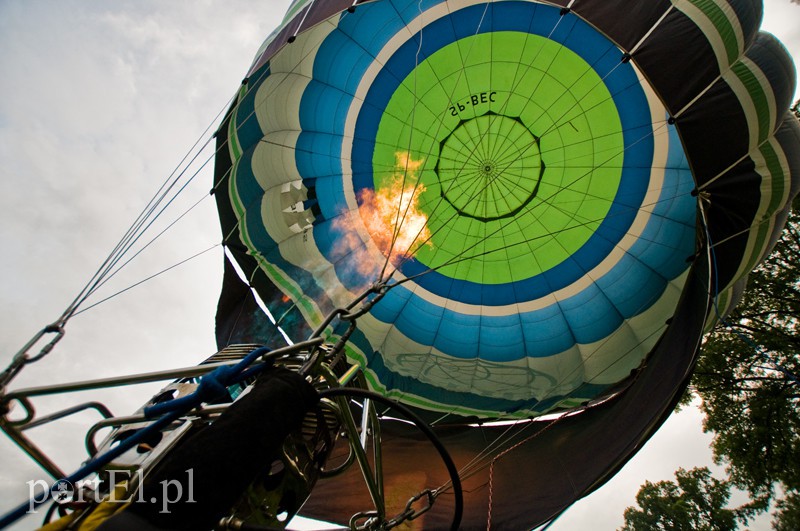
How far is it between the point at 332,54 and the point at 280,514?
4.50 m

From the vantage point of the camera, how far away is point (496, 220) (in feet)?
18.3

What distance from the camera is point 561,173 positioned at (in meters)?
5.21

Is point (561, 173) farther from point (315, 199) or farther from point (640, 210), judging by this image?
point (315, 199)

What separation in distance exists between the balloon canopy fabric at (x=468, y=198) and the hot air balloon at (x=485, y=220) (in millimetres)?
22

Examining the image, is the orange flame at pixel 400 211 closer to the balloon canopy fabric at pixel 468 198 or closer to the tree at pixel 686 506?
the balloon canopy fabric at pixel 468 198

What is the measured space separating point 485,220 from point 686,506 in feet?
51.9

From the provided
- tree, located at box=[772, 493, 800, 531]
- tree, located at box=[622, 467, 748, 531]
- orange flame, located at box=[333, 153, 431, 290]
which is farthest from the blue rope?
tree, located at box=[622, 467, 748, 531]

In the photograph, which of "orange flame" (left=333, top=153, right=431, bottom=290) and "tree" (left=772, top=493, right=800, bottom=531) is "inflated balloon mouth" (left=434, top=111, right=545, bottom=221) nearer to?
"orange flame" (left=333, top=153, right=431, bottom=290)

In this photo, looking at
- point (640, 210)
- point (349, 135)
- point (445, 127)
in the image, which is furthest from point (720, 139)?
point (349, 135)

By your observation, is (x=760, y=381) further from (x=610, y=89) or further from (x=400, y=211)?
(x=400, y=211)

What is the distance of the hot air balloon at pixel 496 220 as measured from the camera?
A: 3.45 metres

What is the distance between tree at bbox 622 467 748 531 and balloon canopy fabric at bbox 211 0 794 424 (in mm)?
11297

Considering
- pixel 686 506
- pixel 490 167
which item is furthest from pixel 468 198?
pixel 686 506

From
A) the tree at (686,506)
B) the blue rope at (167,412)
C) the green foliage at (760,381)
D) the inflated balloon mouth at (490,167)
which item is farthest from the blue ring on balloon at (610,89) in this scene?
the tree at (686,506)
